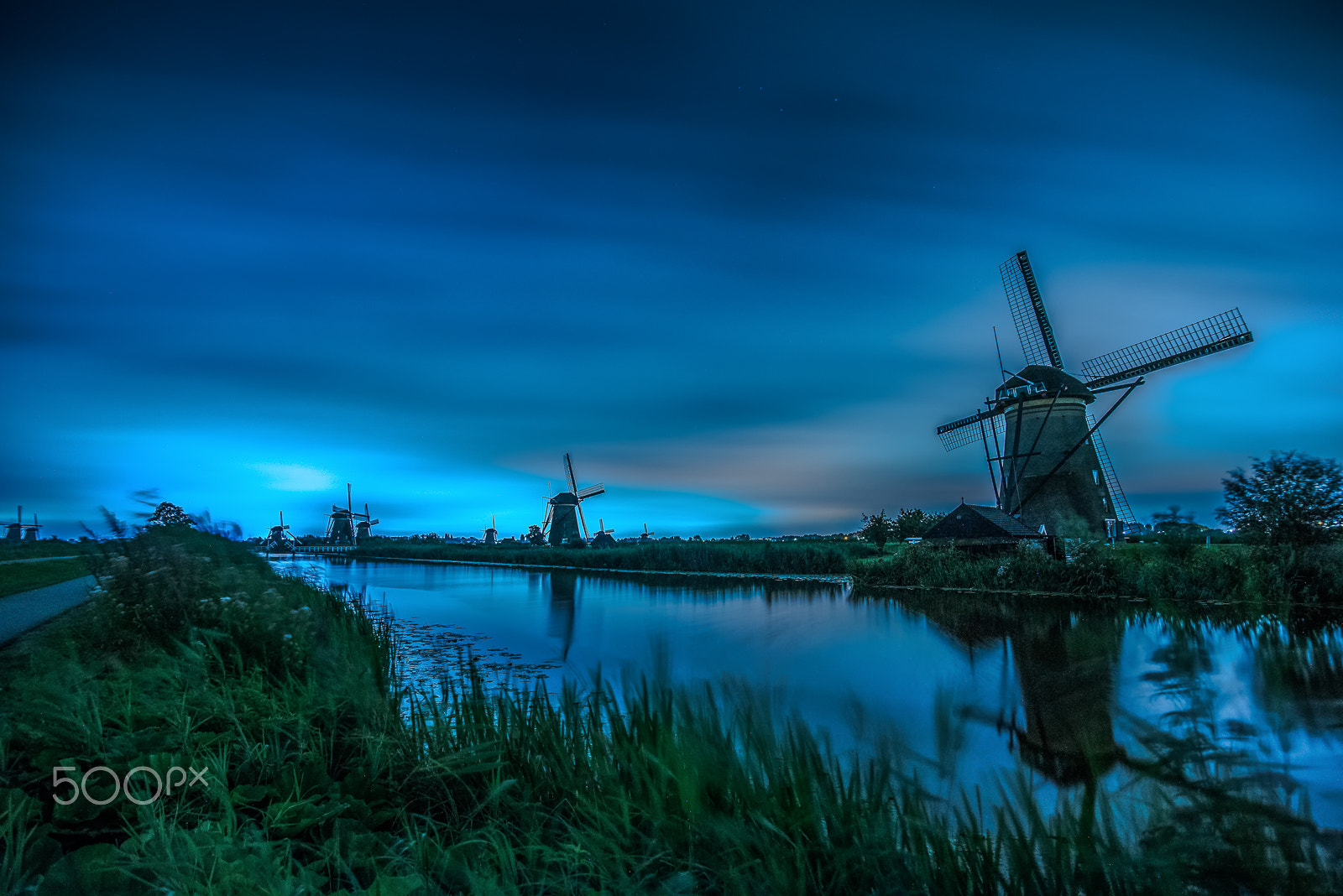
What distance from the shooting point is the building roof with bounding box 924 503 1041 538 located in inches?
851

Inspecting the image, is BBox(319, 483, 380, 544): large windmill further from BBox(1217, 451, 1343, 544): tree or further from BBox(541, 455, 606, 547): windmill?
BBox(1217, 451, 1343, 544): tree

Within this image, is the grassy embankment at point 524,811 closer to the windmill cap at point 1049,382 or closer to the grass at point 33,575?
the grass at point 33,575

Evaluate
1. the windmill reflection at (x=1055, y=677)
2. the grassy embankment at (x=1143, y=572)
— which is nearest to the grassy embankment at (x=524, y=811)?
the windmill reflection at (x=1055, y=677)

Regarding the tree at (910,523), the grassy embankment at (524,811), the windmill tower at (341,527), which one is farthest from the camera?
the windmill tower at (341,527)

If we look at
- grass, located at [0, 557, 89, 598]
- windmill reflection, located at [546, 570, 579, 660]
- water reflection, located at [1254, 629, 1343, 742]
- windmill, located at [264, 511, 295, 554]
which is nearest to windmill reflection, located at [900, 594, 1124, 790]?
water reflection, located at [1254, 629, 1343, 742]

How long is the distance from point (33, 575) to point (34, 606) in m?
7.81

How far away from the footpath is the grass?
0.31 meters

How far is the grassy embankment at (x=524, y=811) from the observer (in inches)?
82.3

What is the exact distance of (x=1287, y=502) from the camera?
42.9 ft

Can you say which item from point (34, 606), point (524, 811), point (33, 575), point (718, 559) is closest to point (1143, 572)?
point (524, 811)

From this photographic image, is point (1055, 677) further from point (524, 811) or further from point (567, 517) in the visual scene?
point (567, 517)

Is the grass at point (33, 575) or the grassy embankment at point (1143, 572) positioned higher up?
the grass at point (33, 575)

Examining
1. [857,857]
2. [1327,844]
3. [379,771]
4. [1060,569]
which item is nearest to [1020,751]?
[857,857]

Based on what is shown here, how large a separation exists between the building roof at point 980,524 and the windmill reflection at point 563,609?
13.3m
